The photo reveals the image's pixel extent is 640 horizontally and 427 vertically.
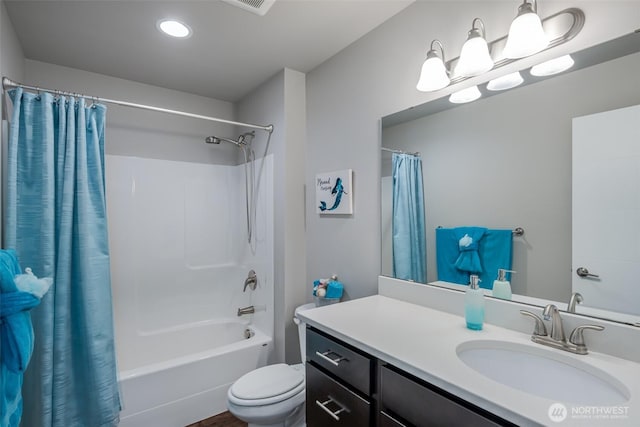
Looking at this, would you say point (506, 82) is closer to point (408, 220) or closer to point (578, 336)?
point (408, 220)


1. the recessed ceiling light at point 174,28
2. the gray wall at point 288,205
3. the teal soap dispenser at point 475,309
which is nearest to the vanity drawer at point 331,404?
the teal soap dispenser at point 475,309

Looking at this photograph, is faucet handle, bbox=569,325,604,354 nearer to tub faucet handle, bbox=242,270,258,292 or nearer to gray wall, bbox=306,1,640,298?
gray wall, bbox=306,1,640,298

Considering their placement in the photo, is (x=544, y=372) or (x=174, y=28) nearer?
(x=544, y=372)

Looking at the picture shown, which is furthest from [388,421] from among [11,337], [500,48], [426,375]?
[500,48]

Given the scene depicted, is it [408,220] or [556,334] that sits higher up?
[408,220]

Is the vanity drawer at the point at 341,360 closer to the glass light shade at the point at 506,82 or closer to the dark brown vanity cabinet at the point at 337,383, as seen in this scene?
the dark brown vanity cabinet at the point at 337,383

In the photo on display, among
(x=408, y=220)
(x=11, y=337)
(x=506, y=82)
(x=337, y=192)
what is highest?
(x=506, y=82)

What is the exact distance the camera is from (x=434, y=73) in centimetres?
137

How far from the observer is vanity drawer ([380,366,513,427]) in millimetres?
765

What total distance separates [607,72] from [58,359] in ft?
8.82

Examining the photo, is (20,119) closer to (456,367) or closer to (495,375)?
(456,367)

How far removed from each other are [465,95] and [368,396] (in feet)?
4.26

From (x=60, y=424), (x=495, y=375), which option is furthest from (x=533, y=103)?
(x=60, y=424)

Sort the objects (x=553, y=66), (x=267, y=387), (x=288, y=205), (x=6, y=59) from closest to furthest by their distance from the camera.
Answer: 1. (x=553, y=66)
2. (x=6, y=59)
3. (x=267, y=387)
4. (x=288, y=205)
